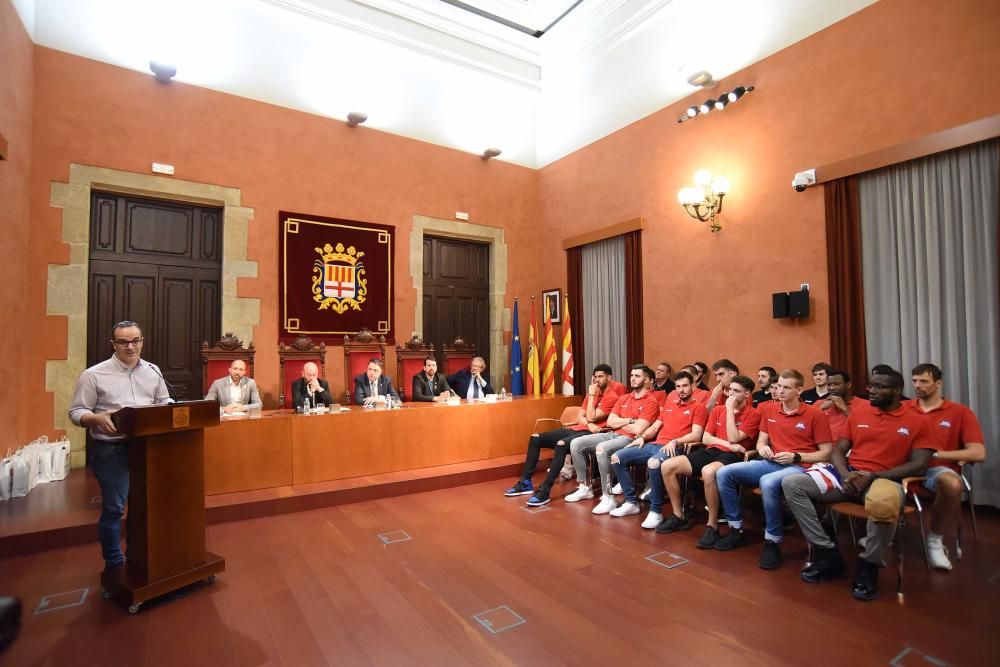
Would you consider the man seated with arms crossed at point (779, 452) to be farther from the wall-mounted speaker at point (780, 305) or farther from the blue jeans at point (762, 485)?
the wall-mounted speaker at point (780, 305)

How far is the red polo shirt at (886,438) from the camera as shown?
2998 mm

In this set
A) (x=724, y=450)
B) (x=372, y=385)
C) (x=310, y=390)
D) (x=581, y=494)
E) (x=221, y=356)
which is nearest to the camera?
(x=724, y=450)

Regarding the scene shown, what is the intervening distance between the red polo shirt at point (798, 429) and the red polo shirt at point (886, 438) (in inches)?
6.6

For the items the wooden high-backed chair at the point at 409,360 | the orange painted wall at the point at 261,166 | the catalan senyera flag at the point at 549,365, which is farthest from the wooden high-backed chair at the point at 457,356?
the catalan senyera flag at the point at 549,365

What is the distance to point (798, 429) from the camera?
3.36 metres

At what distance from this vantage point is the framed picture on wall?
24.8 feet

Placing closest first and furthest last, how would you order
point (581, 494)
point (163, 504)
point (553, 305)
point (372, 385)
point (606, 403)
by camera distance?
point (163, 504)
point (581, 494)
point (606, 403)
point (372, 385)
point (553, 305)

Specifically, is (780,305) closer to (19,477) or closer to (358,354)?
(358,354)

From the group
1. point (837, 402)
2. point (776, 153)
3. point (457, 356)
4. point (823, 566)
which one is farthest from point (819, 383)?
point (457, 356)

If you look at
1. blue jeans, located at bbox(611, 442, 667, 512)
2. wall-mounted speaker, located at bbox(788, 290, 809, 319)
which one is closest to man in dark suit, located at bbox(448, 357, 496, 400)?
blue jeans, located at bbox(611, 442, 667, 512)

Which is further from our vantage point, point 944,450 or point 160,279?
point 160,279

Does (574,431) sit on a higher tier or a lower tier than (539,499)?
higher

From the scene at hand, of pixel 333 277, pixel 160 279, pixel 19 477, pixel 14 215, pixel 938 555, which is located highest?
pixel 14 215

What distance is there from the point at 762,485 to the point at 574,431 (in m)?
1.92
